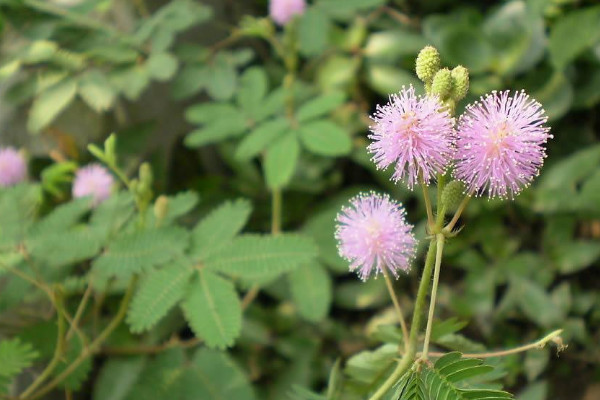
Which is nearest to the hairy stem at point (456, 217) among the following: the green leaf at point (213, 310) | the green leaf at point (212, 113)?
the green leaf at point (213, 310)

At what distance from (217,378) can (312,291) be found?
0.94 ft

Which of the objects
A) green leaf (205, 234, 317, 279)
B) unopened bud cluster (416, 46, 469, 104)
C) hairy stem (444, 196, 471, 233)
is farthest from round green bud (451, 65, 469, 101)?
green leaf (205, 234, 317, 279)

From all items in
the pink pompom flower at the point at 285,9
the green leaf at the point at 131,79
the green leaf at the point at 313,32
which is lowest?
the green leaf at the point at 131,79

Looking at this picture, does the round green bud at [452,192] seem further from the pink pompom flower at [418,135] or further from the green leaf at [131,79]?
the green leaf at [131,79]

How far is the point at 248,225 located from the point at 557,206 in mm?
805

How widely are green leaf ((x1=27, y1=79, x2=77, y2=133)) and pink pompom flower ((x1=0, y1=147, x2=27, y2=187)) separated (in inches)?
5.8

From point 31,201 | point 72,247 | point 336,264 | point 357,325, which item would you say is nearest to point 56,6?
point 31,201

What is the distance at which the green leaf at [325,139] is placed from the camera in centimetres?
127

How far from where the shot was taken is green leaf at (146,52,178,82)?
148cm

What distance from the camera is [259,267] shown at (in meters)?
1.00

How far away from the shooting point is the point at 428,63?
629mm

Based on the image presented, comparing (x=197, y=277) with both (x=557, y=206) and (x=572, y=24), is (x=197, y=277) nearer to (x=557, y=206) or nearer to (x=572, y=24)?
(x=557, y=206)

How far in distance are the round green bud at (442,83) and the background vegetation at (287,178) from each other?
55cm

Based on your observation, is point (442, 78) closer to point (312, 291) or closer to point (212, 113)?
point (312, 291)
